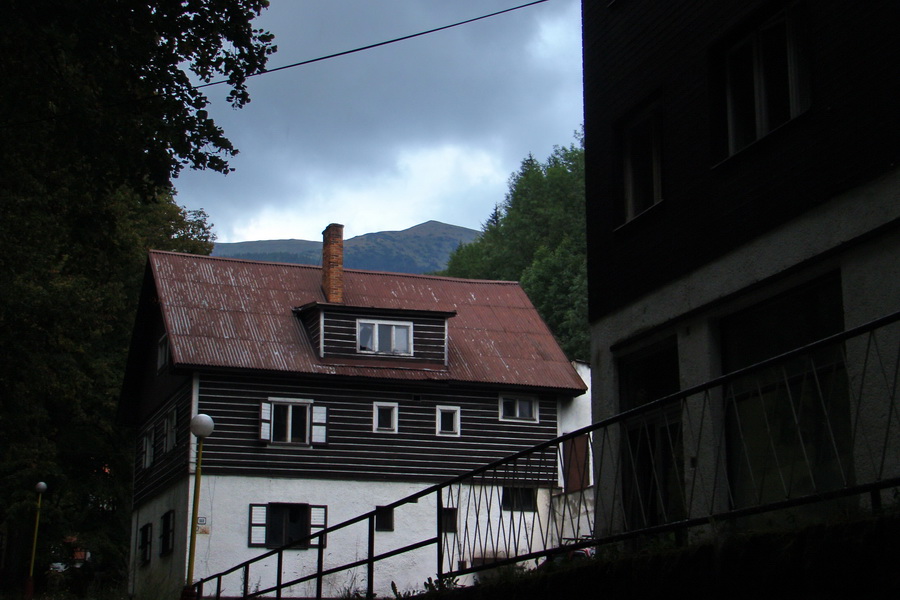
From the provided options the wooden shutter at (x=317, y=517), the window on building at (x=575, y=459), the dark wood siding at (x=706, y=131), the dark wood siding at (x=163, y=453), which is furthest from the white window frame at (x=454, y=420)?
the window on building at (x=575, y=459)

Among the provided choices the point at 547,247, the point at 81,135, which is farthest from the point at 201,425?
the point at 547,247

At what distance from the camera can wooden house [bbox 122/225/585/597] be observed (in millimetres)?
38156

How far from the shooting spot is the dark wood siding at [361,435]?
3847 centimetres

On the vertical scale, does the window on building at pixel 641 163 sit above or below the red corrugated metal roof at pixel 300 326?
below

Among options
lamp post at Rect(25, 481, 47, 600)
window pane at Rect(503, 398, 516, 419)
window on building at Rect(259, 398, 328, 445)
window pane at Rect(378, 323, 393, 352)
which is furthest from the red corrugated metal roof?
lamp post at Rect(25, 481, 47, 600)

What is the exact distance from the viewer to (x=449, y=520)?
1341cm

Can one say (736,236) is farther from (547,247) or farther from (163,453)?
(547,247)

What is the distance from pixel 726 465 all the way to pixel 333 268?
33.8 m

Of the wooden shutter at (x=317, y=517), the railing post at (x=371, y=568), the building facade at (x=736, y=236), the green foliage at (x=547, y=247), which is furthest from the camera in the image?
the green foliage at (x=547, y=247)

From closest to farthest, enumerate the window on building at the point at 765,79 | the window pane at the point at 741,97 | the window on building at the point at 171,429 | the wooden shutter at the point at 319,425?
1. the window on building at the point at 765,79
2. the window pane at the point at 741,97
3. the wooden shutter at the point at 319,425
4. the window on building at the point at 171,429

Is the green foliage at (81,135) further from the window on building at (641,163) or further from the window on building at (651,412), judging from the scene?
the window on building at (651,412)

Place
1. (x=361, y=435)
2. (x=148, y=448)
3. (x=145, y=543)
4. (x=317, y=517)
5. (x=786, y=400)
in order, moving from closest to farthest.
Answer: (x=786, y=400) → (x=317, y=517) → (x=361, y=435) → (x=145, y=543) → (x=148, y=448)

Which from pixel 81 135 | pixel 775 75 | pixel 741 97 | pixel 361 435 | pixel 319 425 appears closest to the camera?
pixel 775 75

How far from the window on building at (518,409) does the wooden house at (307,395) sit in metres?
0.05
